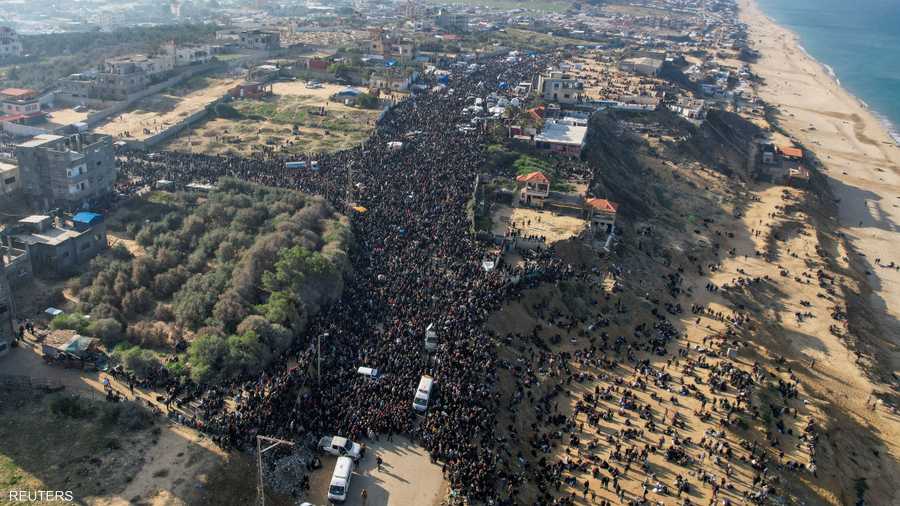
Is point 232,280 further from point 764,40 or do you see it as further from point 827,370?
point 764,40

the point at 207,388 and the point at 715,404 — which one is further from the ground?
the point at 207,388

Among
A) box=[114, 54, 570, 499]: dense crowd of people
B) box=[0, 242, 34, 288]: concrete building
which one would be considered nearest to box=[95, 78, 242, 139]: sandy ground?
box=[114, 54, 570, 499]: dense crowd of people

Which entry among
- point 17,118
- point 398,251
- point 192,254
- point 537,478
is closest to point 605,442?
point 537,478

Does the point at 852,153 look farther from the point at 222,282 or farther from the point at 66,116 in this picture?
the point at 66,116

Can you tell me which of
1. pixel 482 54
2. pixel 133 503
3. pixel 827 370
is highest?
pixel 482 54

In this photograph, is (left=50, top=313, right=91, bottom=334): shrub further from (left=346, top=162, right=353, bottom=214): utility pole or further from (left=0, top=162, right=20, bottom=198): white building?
(left=0, top=162, right=20, bottom=198): white building
